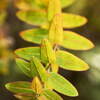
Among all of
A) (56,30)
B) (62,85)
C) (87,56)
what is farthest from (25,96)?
(87,56)

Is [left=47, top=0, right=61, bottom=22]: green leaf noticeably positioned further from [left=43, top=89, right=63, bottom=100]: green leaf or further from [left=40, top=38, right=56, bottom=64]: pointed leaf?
[left=43, top=89, right=63, bottom=100]: green leaf

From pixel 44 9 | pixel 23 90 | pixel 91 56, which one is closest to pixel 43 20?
pixel 44 9

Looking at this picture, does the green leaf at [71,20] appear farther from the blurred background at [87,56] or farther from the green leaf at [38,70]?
the blurred background at [87,56]

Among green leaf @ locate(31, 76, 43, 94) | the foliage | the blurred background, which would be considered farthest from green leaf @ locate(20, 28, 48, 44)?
the blurred background

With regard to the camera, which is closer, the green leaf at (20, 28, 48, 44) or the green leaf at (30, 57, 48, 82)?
the green leaf at (30, 57, 48, 82)

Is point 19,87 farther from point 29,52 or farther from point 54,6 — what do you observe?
point 54,6

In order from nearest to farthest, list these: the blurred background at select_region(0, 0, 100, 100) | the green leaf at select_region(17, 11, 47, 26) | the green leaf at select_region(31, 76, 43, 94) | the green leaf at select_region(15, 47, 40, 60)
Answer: the green leaf at select_region(31, 76, 43, 94)
the green leaf at select_region(15, 47, 40, 60)
the green leaf at select_region(17, 11, 47, 26)
the blurred background at select_region(0, 0, 100, 100)

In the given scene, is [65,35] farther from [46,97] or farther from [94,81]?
[94,81]
